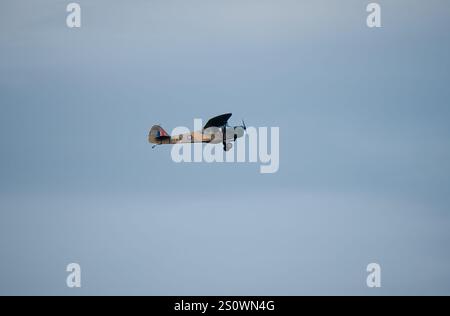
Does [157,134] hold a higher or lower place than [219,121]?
lower

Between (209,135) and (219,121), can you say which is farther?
(219,121)

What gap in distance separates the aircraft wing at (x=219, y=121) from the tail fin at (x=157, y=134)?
14.6 ft

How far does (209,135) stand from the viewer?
275ft

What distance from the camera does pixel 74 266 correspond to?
231 ft

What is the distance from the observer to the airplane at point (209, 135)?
83.4 m

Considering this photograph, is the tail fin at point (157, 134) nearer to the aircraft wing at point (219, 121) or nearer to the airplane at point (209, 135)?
the airplane at point (209, 135)

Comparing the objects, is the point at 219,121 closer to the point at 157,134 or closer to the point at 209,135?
the point at 209,135

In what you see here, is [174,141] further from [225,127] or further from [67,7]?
[67,7]

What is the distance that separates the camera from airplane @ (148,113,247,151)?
274ft

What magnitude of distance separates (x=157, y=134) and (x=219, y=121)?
6.56 meters

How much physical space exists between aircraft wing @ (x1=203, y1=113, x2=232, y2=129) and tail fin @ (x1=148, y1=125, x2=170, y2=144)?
445cm

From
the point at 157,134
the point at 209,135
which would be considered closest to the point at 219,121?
the point at 209,135
